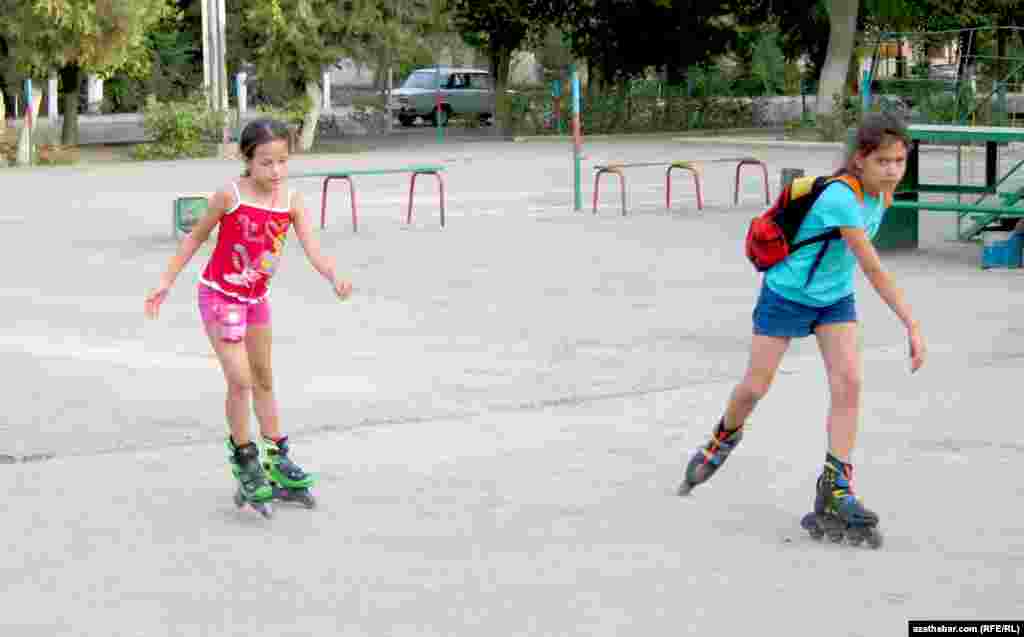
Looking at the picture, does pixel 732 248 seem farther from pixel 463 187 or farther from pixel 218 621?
pixel 218 621

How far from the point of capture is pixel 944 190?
17.5 metres

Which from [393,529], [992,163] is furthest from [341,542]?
[992,163]

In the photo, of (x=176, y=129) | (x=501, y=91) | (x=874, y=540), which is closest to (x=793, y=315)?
(x=874, y=540)

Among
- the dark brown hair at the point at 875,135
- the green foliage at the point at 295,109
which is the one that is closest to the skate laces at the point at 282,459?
the dark brown hair at the point at 875,135

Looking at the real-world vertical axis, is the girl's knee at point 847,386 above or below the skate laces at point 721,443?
above

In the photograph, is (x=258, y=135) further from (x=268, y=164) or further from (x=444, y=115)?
(x=444, y=115)

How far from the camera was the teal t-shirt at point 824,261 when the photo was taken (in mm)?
6301

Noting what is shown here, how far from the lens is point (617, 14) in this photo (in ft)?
157

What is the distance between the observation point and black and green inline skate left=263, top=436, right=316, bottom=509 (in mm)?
6906

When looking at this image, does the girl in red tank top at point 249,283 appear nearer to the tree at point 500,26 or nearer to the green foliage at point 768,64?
the tree at point 500,26

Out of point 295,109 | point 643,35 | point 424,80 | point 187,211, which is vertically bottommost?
point 187,211

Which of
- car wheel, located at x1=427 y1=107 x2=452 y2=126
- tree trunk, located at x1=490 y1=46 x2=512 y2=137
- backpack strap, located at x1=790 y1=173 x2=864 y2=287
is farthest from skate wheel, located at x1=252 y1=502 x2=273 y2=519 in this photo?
car wheel, located at x1=427 y1=107 x2=452 y2=126

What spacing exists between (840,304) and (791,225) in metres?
0.34

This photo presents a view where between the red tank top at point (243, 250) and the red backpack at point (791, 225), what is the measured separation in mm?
1815
